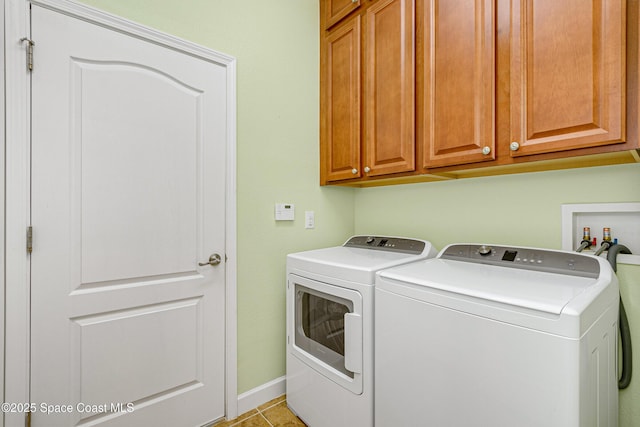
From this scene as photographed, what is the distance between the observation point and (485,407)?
87 cm

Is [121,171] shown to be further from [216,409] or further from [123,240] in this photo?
[216,409]

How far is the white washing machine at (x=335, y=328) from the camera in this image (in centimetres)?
127

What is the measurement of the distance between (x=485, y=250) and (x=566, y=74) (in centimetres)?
77

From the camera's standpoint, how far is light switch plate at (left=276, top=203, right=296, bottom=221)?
1.89 m

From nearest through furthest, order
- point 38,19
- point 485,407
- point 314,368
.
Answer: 1. point 485,407
2. point 38,19
3. point 314,368

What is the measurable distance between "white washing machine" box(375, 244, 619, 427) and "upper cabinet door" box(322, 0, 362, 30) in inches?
65.3

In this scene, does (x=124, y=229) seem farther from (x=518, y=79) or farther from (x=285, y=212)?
(x=518, y=79)

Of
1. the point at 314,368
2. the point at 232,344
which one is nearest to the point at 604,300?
the point at 314,368

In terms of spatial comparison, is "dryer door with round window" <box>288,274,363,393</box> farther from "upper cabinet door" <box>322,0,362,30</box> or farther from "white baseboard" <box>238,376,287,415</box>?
"upper cabinet door" <box>322,0,362,30</box>

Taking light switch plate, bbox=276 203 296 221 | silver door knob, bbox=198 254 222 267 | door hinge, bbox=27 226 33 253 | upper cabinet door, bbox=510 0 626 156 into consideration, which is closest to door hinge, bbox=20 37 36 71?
door hinge, bbox=27 226 33 253

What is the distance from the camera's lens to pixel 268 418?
1680 millimetres

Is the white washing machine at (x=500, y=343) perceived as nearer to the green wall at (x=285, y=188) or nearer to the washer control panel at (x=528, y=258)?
the washer control panel at (x=528, y=258)

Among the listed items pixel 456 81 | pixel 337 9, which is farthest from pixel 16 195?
pixel 337 9

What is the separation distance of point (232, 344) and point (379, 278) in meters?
1.02
